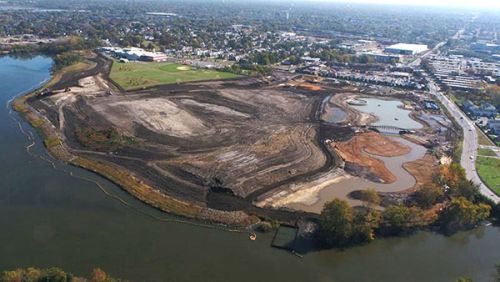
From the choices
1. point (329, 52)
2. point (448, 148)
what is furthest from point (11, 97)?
point (329, 52)

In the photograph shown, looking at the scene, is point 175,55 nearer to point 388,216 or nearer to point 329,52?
point 329,52

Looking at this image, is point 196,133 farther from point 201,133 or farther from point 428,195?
point 428,195

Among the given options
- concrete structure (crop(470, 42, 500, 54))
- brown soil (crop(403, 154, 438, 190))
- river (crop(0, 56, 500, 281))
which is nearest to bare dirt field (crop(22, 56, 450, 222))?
brown soil (crop(403, 154, 438, 190))

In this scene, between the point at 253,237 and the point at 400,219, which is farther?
the point at 400,219

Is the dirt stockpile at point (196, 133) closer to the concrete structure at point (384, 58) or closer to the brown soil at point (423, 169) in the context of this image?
the brown soil at point (423, 169)

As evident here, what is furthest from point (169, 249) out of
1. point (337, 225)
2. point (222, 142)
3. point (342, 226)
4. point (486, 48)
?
point (486, 48)

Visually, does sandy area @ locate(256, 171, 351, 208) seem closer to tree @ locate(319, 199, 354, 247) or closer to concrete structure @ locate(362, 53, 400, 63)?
tree @ locate(319, 199, 354, 247)

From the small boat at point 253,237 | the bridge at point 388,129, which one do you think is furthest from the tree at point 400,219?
the bridge at point 388,129
